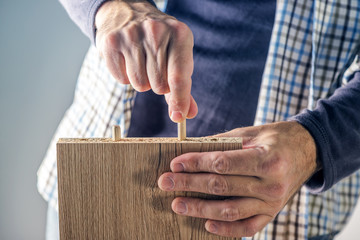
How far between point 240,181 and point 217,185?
0.03 m

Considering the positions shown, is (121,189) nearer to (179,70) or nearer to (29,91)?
(179,70)

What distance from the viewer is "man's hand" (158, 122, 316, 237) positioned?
0.44m

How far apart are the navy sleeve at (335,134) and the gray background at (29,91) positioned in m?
0.85

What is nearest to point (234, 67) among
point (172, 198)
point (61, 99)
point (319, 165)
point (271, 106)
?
point (271, 106)

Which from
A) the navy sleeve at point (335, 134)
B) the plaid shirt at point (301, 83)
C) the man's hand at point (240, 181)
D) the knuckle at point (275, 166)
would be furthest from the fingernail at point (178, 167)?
the plaid shirt at point (301, 83)

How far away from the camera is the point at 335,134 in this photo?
578 mm

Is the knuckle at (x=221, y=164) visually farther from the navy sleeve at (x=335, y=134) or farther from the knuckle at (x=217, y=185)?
the navy sleeve at (x=335, y=134)

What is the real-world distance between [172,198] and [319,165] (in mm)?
257

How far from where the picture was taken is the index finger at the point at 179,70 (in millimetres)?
438

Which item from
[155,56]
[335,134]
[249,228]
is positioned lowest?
[249,228]

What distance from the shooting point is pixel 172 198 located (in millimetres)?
458

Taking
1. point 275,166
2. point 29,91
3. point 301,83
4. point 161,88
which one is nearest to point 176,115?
point 161,88

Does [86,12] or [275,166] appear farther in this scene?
[86,12]

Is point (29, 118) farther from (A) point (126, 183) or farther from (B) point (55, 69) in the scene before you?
(A) point (126, 183)
